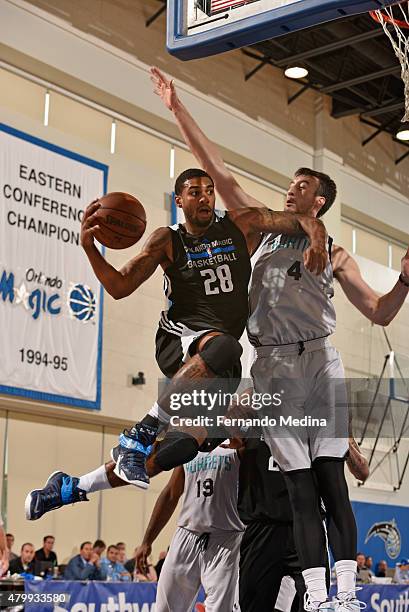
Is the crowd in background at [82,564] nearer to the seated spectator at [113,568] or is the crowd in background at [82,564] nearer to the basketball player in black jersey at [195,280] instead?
the seated spectator at [113,568]

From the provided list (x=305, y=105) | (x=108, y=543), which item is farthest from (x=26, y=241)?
(x=305, y=105)

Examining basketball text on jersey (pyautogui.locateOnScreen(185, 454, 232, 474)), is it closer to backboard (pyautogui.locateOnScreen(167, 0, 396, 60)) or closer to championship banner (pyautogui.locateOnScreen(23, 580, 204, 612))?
championship banner (pyautogui.locateOnScreen(23, 580, 204, 612))

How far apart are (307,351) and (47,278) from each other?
8.07 metres

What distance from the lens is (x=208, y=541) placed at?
654 centimetres

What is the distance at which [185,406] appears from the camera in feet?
20.7

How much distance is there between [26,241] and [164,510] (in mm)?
7478

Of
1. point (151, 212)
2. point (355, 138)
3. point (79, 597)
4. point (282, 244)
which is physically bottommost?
point (79, 597)

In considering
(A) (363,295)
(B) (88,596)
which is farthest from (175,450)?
(B) (88,596)

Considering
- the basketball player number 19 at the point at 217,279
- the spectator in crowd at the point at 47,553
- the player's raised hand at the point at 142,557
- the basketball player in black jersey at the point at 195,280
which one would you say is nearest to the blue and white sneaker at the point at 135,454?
the basketball player in black jersey at the point at 195,280

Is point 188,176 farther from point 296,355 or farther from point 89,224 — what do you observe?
point 296,355

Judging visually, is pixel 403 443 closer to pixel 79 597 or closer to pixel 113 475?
pixel 79 597

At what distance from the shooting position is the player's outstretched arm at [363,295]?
6.50m

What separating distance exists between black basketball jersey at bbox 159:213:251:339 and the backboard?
A: 49.5 inches

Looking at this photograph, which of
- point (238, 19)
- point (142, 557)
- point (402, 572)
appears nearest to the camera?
point (238, 19)
